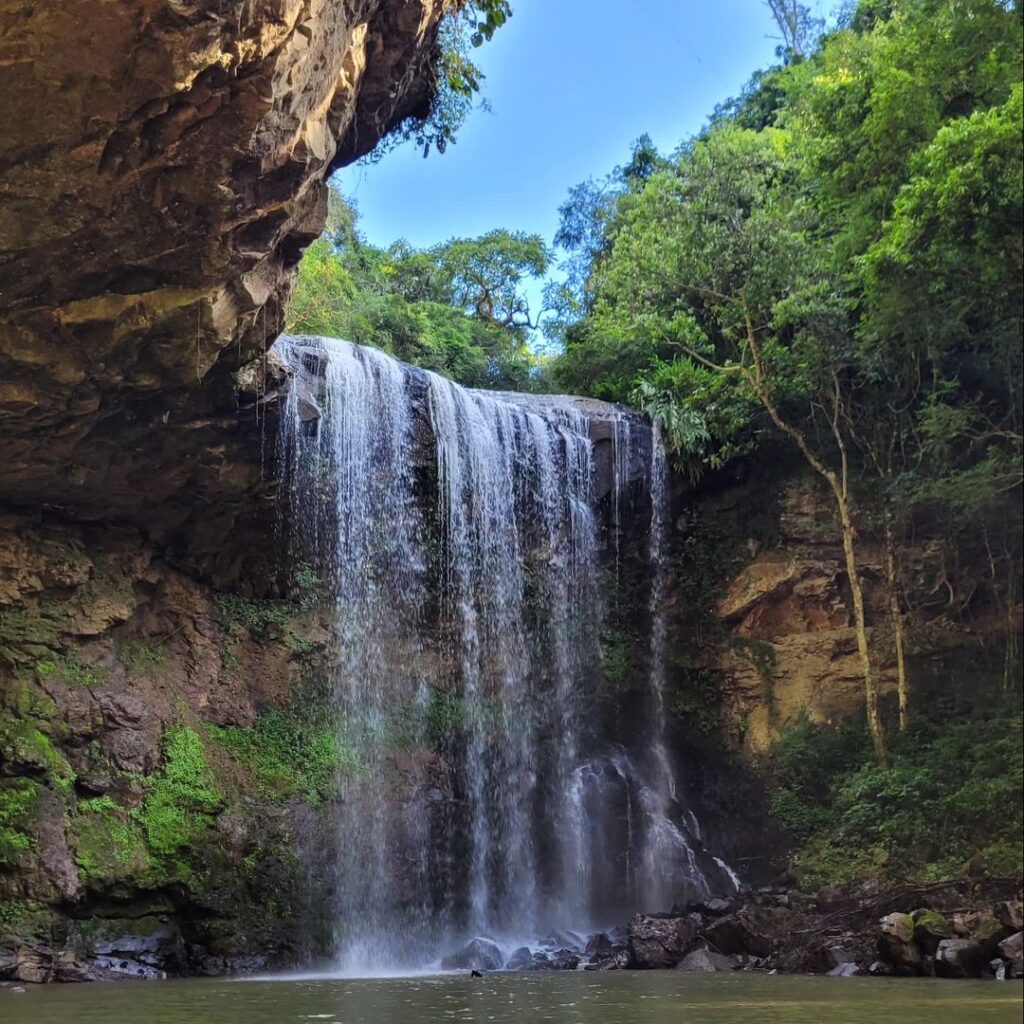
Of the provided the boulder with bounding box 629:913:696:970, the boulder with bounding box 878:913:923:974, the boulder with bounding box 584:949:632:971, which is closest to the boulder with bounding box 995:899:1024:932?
the boulder with bounding box 878:913:923:974

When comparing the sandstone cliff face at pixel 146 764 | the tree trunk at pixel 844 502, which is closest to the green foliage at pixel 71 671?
the sandstone cliff face at pixel 146 764

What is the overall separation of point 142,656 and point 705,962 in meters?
7.24

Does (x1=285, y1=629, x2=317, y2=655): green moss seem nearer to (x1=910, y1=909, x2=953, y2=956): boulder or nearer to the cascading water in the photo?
the cascading water

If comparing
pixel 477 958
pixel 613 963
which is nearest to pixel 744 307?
pixel 613 963

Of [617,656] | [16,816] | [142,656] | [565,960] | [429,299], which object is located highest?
[429,299]

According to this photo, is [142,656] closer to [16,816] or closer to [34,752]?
[34,752]

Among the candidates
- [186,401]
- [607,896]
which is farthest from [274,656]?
[607,896]

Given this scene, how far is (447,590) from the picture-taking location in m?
13.9

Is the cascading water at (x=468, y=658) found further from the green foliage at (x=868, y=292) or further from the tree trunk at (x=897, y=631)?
the tree trunk at (x=897, y=631)

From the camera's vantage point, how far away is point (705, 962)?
28.9 ft

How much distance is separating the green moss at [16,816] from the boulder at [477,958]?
4346mm

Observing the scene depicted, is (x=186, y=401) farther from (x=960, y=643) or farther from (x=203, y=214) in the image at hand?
(x=960, y=643)

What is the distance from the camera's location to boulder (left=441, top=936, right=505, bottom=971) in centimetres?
1007

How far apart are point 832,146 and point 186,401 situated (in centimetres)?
830
